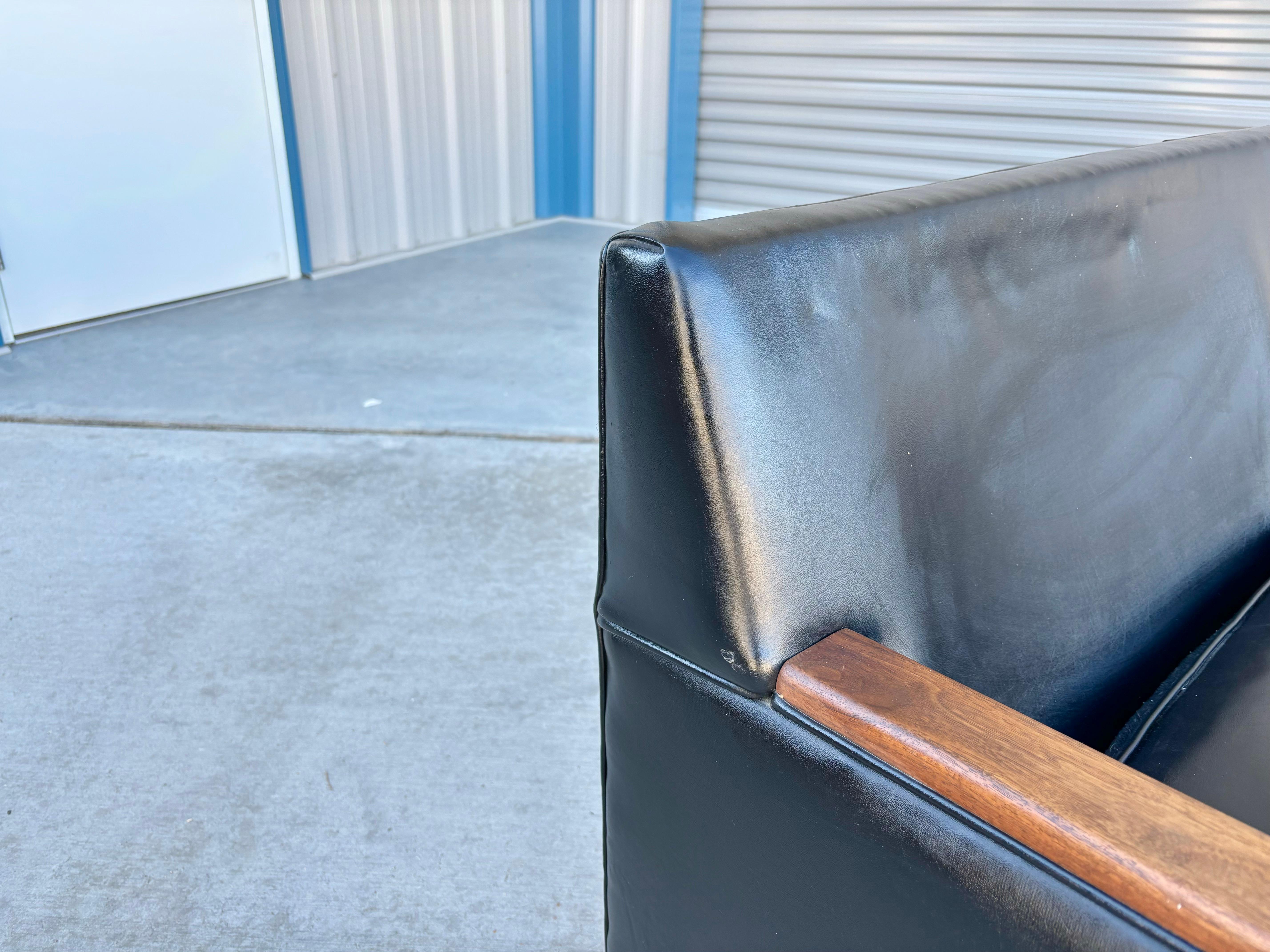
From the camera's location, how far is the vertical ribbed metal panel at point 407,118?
345 cm

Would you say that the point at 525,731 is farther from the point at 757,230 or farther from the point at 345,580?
the point at 757,230

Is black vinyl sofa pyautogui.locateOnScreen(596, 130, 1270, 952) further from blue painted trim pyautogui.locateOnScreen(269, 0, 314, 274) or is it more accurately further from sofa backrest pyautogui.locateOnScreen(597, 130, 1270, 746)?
blue painted trim pyautogui.locateOnScreen(269, 0, 314, 274)

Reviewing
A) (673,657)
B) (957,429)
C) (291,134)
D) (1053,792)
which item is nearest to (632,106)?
(291,134)

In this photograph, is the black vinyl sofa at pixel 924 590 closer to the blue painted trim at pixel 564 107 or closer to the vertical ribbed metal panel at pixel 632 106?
the vertical ribbed metal panel at pixel 632 106

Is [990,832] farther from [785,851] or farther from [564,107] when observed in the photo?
[564,107]

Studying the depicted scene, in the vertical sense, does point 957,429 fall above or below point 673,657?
above

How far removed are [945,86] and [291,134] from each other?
2.73 meters

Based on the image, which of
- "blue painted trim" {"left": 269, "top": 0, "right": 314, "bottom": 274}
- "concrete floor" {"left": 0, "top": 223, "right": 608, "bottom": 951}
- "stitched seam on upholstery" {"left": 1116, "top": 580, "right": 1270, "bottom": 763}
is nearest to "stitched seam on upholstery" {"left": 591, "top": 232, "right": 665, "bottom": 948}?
"concrete floor" {"left": 0, "top": 223, "right": 608, "bottom": 951}

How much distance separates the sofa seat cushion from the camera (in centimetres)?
65

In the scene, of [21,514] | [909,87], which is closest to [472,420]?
[21,514]

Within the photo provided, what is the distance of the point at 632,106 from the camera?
4344 mm

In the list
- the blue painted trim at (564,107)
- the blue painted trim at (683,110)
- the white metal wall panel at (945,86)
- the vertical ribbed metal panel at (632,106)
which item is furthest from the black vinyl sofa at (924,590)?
the blue painted trim at (564,107)

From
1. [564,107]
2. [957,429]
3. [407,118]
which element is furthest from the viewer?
[564,107]

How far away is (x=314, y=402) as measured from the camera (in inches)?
93.5
